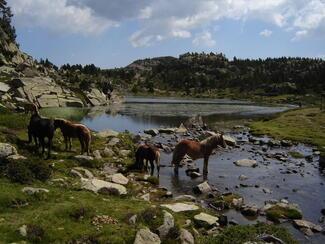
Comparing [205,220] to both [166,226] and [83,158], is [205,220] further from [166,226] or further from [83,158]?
[83,158]

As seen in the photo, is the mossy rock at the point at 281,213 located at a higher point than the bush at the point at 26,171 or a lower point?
lower


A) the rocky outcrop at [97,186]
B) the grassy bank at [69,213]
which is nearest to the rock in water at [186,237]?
the grassy bank at [69,213]

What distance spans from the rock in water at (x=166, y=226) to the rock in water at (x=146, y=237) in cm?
48

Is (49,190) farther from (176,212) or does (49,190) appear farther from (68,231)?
(176,212)

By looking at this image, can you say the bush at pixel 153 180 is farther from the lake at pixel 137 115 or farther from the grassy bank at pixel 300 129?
the lake at pixel 137 115

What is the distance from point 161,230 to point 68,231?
362 centimetres

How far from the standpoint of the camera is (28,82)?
99.6 meters

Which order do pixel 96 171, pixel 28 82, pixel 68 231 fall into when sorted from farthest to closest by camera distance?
pixel 28 82, pixel 96 171, pixel 68 231

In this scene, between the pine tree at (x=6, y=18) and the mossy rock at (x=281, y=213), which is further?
the pine tree at (x=6, y=18)

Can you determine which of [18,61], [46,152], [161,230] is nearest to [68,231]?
[161,230]

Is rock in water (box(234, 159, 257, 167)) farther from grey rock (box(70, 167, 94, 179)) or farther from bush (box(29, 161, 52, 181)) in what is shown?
bush (box(29, 161, 52, 181))

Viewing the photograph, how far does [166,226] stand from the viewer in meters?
17.7

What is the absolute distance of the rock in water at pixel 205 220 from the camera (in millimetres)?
20422

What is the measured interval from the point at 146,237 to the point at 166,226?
1379mm
